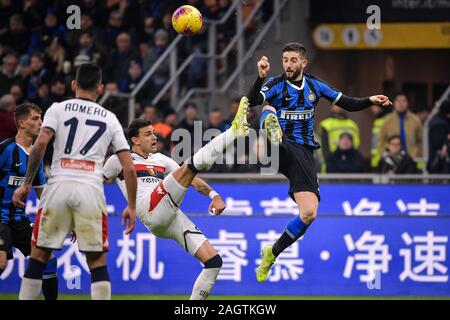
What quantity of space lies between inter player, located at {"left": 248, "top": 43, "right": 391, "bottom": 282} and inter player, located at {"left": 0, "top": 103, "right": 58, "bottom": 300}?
218cm

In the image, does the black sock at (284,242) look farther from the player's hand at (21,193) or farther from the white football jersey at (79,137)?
the player's hand at (21,193)

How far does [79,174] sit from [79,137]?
0.30 meters

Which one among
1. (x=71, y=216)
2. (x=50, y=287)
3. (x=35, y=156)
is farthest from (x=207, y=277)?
(x=35, y=156)

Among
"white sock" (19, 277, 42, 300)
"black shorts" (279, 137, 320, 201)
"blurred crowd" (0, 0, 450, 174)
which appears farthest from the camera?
"blurred crowd" (0, 0, 450, 174)

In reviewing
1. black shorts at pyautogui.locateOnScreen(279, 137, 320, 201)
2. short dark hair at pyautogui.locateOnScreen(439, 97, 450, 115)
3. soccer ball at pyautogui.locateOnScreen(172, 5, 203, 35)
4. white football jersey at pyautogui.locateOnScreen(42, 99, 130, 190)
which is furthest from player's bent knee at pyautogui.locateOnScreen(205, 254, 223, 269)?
short dark hair at pyautogui.locateOnScreen(439, 97, 450, 115)

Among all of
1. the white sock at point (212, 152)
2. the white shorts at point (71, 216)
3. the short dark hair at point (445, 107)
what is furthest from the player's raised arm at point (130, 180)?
the short dark hair at point (445, 107)

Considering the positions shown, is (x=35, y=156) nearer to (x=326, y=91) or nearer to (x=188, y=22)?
(x=326, y=91)

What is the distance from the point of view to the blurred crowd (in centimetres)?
1588

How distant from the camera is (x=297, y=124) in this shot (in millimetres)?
11070

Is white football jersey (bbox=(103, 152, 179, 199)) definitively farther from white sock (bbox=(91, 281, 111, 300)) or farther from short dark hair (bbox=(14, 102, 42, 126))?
white sock (bbox=(91, 281, 111, 300))

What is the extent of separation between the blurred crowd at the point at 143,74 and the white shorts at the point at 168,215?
4902mm

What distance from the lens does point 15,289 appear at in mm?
14273

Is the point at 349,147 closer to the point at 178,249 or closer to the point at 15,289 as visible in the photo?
the point at 178,249
